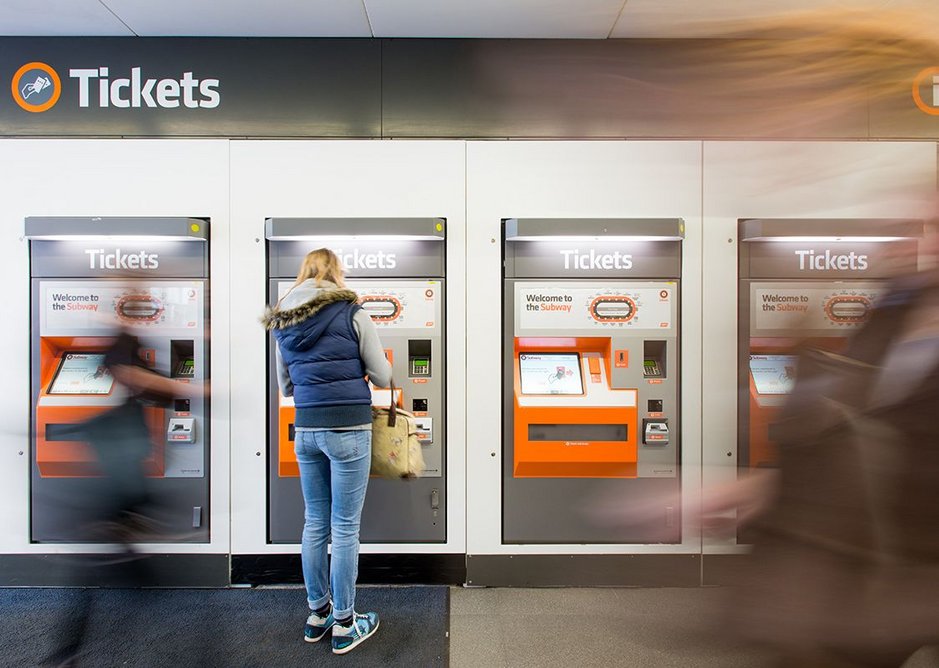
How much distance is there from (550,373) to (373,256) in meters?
1.19

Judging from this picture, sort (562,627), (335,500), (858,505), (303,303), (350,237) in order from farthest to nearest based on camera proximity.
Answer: (350,237), (562,627), (335,500), (303,303), (858,505)

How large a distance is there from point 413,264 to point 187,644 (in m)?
2.15

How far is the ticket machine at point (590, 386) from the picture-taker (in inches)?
111

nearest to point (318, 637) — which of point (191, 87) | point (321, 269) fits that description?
point (321, 269)

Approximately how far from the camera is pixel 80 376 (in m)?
2.85

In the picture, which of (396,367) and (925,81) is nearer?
(925,81)

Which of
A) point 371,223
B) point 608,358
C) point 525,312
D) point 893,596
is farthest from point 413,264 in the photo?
point 893,596

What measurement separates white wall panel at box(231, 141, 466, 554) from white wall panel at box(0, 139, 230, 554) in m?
0.08

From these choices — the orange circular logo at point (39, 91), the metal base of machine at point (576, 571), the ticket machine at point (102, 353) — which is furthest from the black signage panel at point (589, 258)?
the orange circular logo at point (39, 91)

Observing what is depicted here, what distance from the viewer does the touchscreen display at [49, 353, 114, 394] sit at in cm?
282

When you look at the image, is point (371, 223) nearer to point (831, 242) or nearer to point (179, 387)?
point (179, 387)

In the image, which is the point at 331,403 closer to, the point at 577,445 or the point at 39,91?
the point at 577,445

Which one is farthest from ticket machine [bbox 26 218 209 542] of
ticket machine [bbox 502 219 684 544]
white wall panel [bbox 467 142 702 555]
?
ticket machine [bbox 502 219 684 544]

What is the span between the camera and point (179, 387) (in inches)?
74.2
